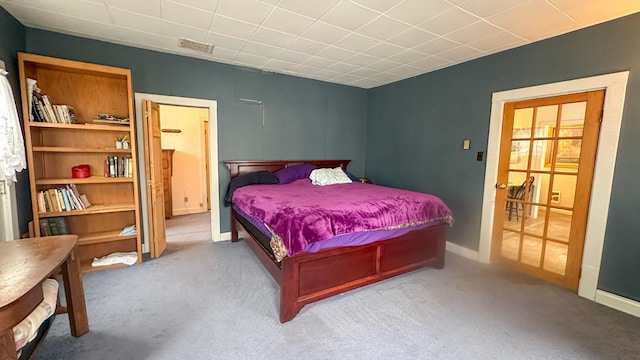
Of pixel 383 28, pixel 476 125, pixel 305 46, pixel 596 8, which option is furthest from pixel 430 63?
pixel 305 46

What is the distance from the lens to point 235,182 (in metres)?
3.66

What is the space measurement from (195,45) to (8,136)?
6.20ft

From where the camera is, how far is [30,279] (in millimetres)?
1176

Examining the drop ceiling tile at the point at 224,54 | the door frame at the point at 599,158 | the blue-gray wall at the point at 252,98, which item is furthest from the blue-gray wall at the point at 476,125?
the drop ceiling tile at the point at 224,54

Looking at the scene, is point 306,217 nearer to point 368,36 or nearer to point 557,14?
point 368,36

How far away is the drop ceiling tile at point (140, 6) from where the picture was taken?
85.2 inches

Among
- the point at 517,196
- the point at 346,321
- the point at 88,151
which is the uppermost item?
the point at 88,151

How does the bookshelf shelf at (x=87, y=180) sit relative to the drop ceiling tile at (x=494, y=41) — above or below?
below

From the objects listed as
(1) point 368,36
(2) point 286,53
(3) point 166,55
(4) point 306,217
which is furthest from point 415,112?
(3) point 166,55

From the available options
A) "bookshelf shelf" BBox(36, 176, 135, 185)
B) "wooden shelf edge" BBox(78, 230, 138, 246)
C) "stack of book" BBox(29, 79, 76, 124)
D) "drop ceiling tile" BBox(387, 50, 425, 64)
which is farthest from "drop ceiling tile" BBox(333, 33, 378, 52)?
"wooden shelf edge" BBox(78, 230, 138, 246)

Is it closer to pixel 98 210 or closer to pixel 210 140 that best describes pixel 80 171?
pixel 98 210

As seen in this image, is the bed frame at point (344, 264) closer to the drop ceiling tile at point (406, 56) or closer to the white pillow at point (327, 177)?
the white pillow at point (327, 177)

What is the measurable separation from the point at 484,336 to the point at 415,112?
3.07 metres

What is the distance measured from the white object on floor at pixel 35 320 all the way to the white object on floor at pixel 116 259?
59.3 inches
